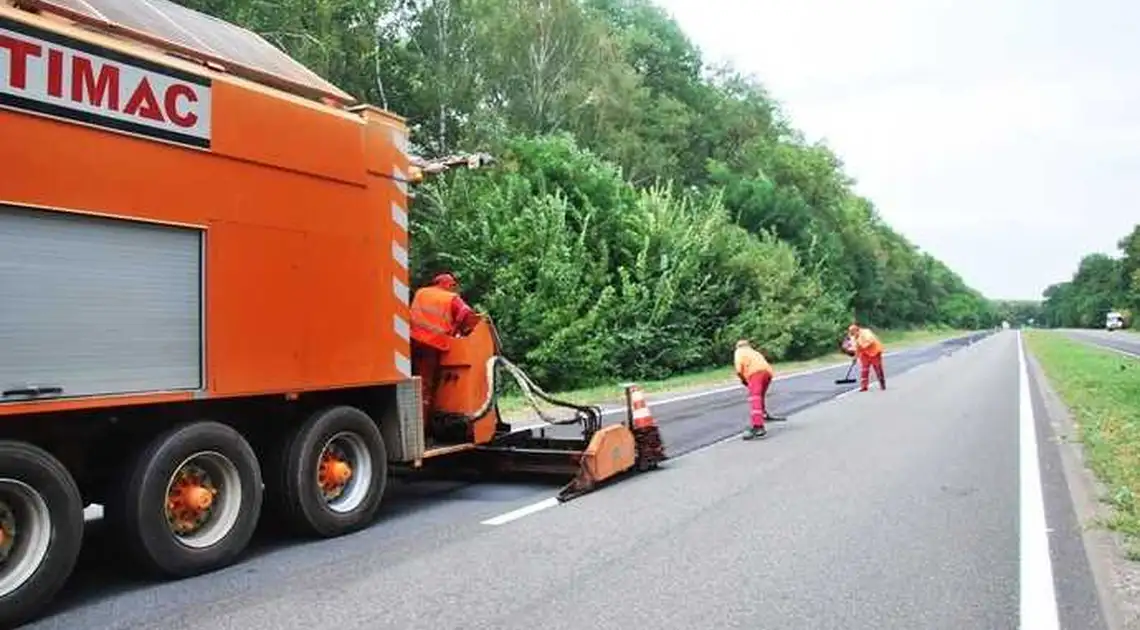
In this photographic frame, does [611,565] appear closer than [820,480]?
Yes

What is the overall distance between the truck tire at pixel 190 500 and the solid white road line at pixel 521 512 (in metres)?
1.83

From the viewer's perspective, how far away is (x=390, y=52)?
28078mm

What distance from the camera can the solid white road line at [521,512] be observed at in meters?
7.21

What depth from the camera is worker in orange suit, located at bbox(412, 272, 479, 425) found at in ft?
26.9

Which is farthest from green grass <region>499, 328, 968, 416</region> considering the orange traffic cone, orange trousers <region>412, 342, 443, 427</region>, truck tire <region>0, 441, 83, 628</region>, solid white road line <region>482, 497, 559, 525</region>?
truck tire <region>0, 441, 83, 628</region>

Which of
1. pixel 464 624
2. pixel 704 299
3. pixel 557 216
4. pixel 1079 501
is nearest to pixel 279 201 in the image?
pixel 464 624

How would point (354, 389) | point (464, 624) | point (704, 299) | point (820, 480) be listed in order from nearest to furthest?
point (464, 624), point (354, 389), point (820, 480), point (704, 299)

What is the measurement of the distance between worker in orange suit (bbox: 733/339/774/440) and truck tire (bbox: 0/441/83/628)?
911 centimetres

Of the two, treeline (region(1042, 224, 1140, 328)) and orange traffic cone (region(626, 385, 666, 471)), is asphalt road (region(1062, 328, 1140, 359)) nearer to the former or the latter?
treeline (region(1042, 224, 1140, 328))

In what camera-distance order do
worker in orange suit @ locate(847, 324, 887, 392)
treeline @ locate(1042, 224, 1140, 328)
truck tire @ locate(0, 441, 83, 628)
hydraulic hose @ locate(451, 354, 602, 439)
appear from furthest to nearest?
treeline @ locate(1042, 224, 1140, 328) < worker in orange suit @ locate(847, 324, 887, 392) < hydraulic hose @ locate(451, 354, 602, 439) < truck tire @ locate(0, 441, 83, 628)

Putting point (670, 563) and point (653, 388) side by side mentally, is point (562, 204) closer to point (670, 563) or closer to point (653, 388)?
point (653, 388)

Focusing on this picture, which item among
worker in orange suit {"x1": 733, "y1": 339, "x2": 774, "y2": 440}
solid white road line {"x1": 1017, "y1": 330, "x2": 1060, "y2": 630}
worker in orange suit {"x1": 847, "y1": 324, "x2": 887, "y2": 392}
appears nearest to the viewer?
solid white road line {"x1": 1017, "y1": 330, "x2": 1060, "y2": 630}

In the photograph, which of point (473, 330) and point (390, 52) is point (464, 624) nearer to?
point (473, 330)

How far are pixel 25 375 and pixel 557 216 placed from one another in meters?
18.6
